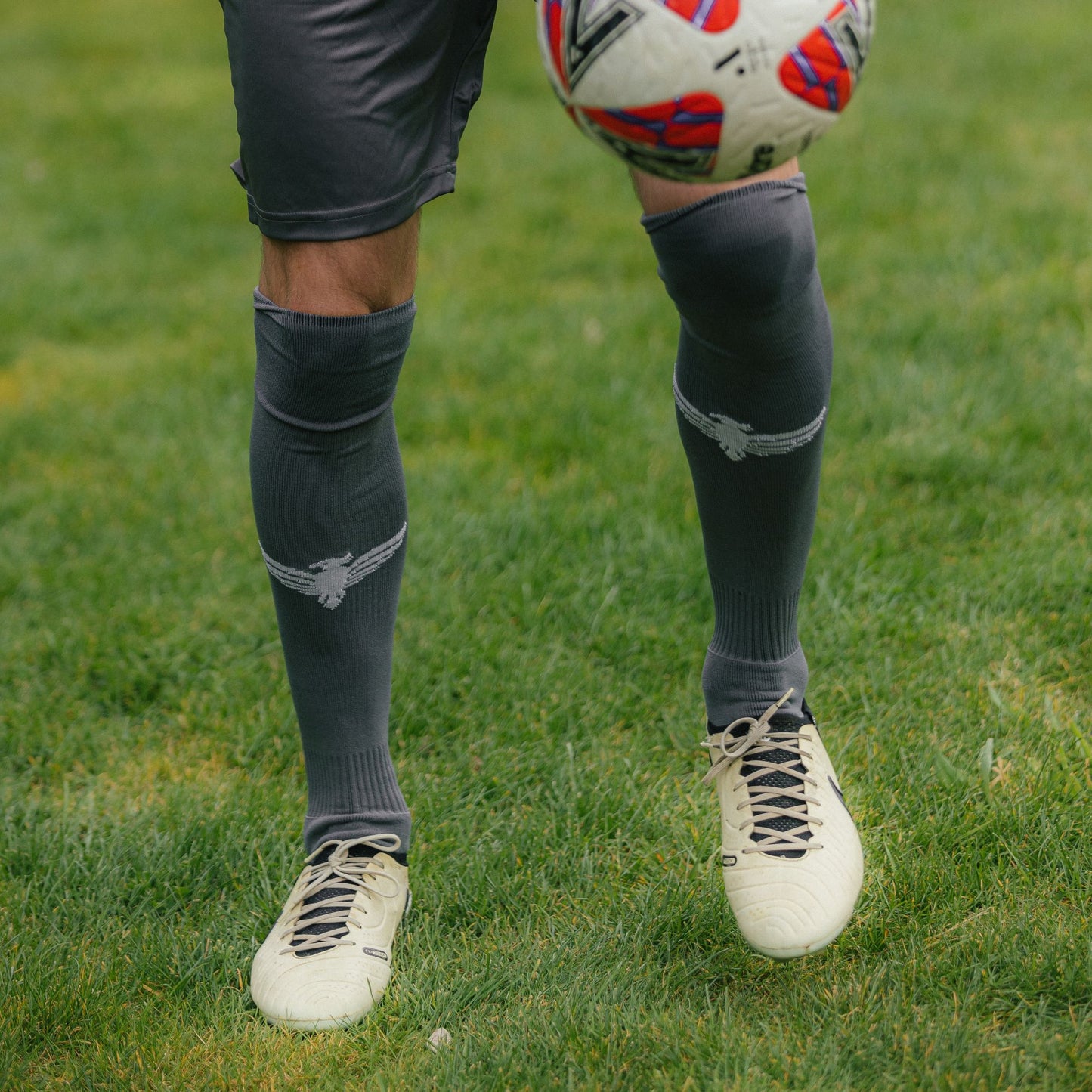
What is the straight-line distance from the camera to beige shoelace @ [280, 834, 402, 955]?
1713 millimetres

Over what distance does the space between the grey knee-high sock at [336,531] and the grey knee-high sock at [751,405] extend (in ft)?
1.25

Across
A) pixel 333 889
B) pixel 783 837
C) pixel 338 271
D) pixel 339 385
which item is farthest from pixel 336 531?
pixel 783 837

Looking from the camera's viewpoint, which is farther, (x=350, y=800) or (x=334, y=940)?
Answer: (x=350, y=800)

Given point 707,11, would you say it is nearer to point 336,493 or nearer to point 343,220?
point 343,220

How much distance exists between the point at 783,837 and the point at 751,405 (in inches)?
22.5

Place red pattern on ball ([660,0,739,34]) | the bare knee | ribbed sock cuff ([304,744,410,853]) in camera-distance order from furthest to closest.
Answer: ribbed sock cuff ([304,744,410,853]) < the bare knee < red pattern on ball ([660,0,739,34])

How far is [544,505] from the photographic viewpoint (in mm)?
2947

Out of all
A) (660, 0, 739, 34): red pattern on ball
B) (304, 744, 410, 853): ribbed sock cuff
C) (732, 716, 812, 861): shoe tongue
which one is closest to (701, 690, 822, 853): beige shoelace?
(732, 716, 812, 861): shoe tongue

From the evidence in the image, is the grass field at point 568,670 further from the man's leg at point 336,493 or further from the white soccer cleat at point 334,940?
the man's leg at point 336,493

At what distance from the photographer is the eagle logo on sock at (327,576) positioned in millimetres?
1716

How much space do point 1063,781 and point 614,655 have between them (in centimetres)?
84

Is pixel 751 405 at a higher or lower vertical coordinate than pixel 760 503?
higher

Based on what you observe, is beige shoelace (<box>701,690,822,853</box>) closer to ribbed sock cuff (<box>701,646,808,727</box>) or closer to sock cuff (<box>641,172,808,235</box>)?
ribbed sock cuff (<box>701,646,808,727</box>)

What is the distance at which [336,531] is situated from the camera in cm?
170
